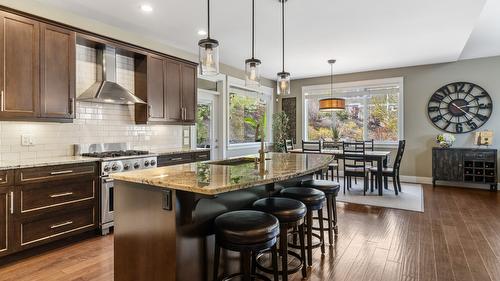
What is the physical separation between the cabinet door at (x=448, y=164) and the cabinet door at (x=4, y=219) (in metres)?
7.01

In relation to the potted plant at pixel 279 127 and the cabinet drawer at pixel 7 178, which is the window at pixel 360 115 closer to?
the potted plant at pixel 279 127

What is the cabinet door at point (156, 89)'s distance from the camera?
4.35 metres

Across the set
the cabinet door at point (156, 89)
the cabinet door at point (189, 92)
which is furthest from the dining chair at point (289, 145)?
the cabinet door at point (156, 89)

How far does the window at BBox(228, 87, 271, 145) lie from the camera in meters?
6.67

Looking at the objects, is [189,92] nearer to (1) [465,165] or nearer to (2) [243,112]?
(2) [243,112]

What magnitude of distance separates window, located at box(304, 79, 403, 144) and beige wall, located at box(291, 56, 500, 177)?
0.21 meters

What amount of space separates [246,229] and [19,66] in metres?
2.96

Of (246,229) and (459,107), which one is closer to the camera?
(246,229)

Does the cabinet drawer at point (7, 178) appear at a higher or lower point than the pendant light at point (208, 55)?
lower

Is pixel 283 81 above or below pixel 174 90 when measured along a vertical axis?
below

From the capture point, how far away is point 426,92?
6469 mm

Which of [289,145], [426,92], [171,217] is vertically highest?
[426,92]

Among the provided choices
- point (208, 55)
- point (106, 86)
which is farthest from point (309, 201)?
point (106, 86)

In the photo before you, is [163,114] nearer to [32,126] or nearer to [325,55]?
[32,126]
